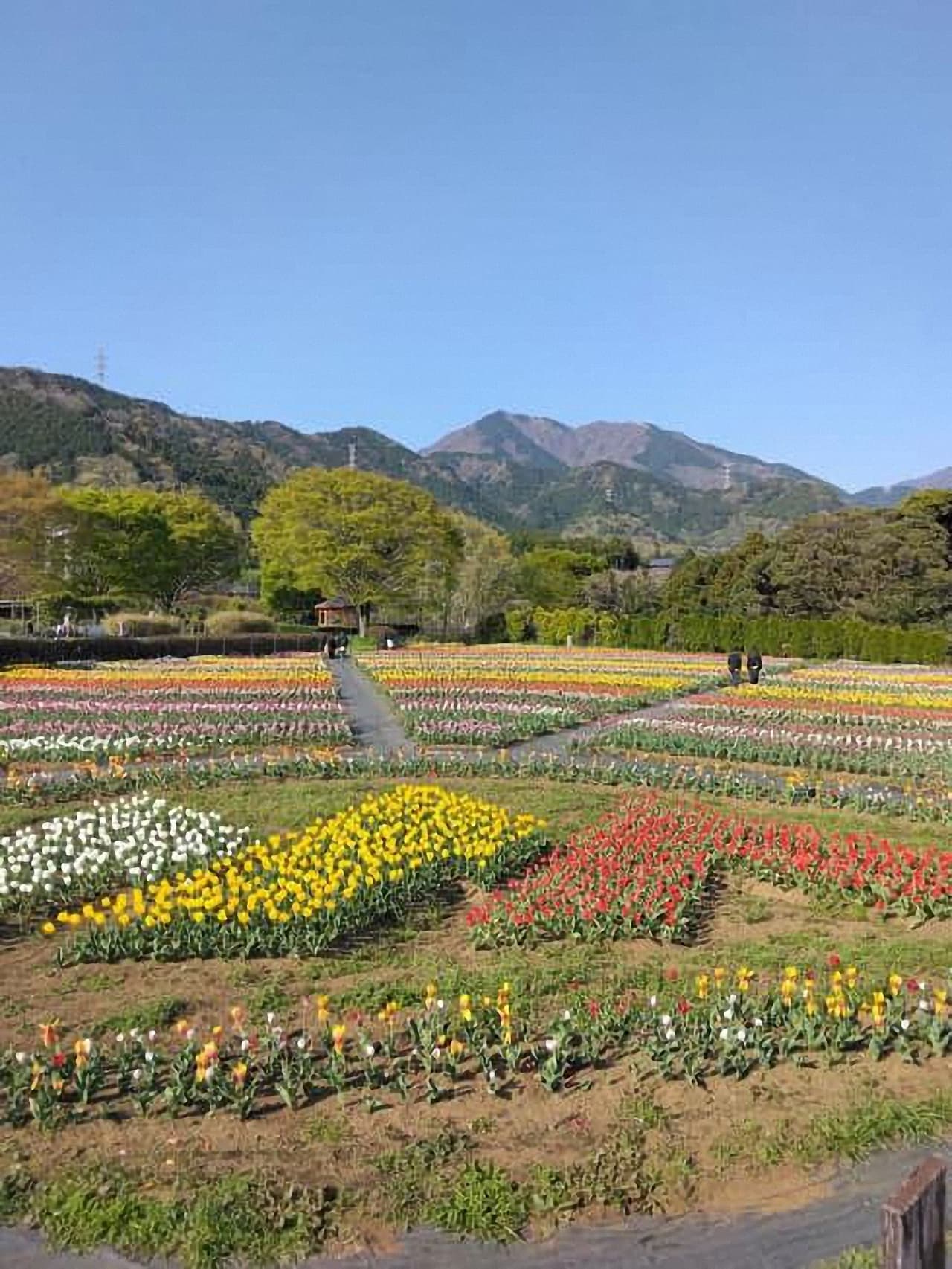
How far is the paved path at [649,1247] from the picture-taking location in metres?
3.66

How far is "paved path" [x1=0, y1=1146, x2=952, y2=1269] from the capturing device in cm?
366

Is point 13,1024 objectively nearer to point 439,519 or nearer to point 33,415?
point 439,519

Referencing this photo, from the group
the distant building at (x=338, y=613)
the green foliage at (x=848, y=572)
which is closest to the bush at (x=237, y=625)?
the distant building at (x=338, y=613)

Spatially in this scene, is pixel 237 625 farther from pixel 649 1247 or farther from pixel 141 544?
pixel 649 1247

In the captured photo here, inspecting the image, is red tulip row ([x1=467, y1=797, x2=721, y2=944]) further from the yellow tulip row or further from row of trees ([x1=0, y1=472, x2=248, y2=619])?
row of trees ([x1=0, y1=472, x2=248, y2=619])

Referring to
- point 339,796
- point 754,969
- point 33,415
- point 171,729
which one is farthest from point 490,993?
point 33,415

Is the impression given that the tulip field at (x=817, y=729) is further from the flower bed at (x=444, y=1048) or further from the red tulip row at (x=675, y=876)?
the flower bed at (x=444, y=1048)

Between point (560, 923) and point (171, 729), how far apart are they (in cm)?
1168

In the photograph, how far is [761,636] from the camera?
1779 inches

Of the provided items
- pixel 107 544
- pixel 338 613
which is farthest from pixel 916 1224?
pixel 338 613

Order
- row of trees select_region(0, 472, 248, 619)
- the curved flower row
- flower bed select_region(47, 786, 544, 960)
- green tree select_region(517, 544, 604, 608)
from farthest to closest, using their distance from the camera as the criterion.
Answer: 1. green tree select_region(517, 544, 604, 608)
2. row of trees select_region(0, 472, 248, 619)
3. the curved flower row
4. flower bed select_region(47, 786, 544, 960)

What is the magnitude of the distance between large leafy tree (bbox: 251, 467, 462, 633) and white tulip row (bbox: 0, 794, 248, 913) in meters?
45.2

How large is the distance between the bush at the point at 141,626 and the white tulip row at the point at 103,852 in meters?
34.9

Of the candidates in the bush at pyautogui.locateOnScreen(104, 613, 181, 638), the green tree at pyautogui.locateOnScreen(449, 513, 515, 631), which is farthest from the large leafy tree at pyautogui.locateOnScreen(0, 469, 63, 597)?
the green tree at pyautogui.locateOnScreen(449, 513, 515, 631)
